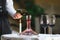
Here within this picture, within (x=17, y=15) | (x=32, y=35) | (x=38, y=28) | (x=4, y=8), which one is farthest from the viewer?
(x=38, y=28)

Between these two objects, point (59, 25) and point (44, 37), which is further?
point (59, 25)

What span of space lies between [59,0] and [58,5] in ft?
0.37

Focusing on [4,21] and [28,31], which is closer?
[28,31]

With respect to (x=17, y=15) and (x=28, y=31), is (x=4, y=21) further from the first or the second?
(x=28, y=31)

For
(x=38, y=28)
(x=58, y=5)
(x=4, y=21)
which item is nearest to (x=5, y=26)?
(x=4, y=21)

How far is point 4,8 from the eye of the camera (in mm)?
2787

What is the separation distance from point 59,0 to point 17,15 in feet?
10.1

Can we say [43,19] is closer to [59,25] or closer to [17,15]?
[17,15]

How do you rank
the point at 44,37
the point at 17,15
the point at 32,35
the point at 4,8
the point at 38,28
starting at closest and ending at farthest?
1. the point at 44,37
2. the point at 32,35
3. the point at 17,15
4. the point at 4,8
5. the point at 38,28

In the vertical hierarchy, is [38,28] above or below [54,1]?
below

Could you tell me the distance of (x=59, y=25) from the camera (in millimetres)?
5500

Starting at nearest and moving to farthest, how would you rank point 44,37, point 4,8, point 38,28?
point 44,37, point 4,8, point 38,28

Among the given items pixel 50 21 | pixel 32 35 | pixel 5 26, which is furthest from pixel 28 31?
pixel 5 26

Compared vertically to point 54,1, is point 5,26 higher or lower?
lower
